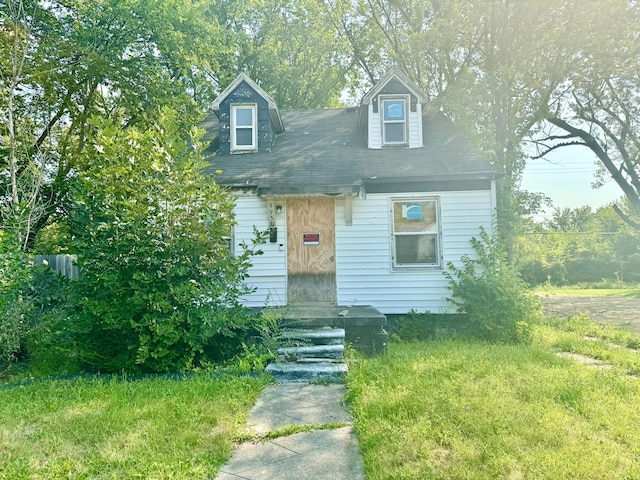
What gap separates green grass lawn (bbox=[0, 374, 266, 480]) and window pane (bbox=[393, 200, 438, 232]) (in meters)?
4.50

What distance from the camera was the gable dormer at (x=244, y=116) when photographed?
913 cm

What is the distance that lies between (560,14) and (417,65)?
4365mm

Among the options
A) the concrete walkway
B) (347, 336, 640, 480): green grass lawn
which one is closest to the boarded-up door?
(347, 336, 640, 480): green grass lawn

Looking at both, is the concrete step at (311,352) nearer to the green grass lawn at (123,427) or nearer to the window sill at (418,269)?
the green grass lawn at (123,427)

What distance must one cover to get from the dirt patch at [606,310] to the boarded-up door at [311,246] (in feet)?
14.2

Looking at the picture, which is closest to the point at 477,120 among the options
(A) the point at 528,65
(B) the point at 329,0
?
(A) the point at 528,65

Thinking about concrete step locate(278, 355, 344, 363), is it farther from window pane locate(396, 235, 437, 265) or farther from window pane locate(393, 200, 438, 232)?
window pane locate(393, 200, 438, 232)

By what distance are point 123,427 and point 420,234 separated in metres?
6.08

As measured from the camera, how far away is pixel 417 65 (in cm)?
1393

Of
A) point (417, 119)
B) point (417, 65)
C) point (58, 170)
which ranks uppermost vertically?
point (417, 65)

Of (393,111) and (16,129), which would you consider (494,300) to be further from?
(16,129)

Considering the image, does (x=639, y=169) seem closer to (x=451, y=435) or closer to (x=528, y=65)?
(x=528, y=65)

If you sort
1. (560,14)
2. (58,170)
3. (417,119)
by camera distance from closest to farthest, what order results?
(417,119) < (58,170) < (560,14)

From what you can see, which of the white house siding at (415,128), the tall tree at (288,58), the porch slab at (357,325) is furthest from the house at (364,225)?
the tall tree at (288,58)
